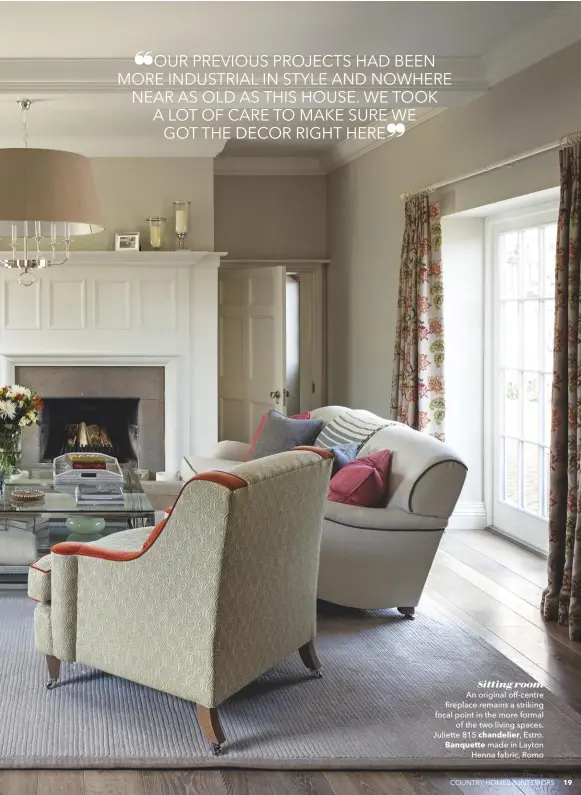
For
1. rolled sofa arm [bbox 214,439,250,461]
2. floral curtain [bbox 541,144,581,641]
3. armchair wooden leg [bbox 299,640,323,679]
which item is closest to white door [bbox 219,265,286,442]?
rolled sofa arm [bbox 214,439,250,461]

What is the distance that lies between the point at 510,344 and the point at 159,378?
2.70m

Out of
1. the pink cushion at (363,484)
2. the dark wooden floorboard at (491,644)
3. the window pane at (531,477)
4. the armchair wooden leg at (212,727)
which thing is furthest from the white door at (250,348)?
the armchair wooden leg at (212,727)

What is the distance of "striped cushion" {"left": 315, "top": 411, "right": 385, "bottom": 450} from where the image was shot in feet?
16.0

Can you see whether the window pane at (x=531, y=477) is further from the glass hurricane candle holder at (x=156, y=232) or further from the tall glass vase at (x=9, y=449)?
the glass hurricane candle holder at (x=156, y=232)

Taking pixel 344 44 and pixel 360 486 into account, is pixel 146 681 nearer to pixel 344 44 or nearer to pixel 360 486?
pixel 360 486

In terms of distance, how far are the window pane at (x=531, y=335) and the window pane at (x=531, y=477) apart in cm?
49

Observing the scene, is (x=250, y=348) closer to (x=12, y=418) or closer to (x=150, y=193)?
(x=150, y=193)

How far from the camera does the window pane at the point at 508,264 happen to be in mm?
5621

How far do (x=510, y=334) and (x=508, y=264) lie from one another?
0.43 meters

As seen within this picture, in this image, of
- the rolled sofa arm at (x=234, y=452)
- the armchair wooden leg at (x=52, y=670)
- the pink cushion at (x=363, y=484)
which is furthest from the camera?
the rolled sofa arm at (x=234, y=452)

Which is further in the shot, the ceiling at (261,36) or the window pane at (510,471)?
the window pane at (510,471)

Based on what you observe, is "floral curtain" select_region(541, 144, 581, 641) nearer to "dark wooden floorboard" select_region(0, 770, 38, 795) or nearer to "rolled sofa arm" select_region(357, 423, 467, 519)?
"rolled sofa arm" select_region(357, 423, 467, 519)

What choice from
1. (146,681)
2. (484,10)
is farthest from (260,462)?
(484,10)

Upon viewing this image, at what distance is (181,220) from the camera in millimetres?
6914
